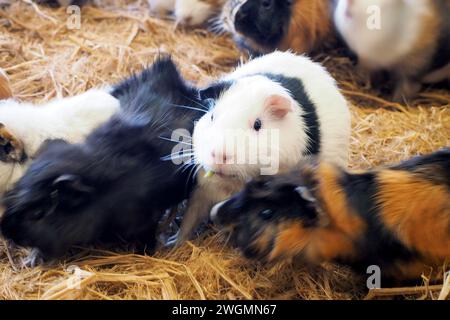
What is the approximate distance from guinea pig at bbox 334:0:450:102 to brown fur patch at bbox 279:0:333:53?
181 millimetres

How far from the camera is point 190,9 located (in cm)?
341

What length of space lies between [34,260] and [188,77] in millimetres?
1403

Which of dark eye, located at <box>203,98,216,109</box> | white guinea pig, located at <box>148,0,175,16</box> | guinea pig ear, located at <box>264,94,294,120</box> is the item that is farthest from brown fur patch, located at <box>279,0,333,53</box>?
guinea pig ear, located at <box>264,94,294,120</box>

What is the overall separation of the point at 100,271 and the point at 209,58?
1740 mm

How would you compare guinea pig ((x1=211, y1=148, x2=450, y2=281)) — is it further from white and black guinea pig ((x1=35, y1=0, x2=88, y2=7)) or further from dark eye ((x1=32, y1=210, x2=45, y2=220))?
white and black guinea pig ((x1=35, y1=0, x2=88, y2=7))

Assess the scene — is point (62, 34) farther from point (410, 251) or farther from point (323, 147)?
point (410, 251)

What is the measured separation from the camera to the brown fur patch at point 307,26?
316cm

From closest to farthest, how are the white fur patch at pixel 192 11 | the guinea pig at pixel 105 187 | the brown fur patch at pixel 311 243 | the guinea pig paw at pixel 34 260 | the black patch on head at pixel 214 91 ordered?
the brown fur patch at pixel 311 243 < the guinea pig at pixel 105 187 < the guinea pig paw at pixel 34 260 < the black patch on head at pixel 214 91 < the white fur patch at pixel 192 11

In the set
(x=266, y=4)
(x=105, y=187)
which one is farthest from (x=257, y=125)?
(x=266, y=4)

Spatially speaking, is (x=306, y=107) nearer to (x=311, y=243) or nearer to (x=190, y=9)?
(x=311, y=243)

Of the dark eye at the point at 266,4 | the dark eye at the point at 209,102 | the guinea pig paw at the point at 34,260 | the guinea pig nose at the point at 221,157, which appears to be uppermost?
the dark eye at the point at 266,4

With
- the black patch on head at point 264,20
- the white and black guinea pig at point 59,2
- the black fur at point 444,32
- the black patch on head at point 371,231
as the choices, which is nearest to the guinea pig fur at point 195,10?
the black patch on head at point 264,20

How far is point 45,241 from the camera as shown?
65.7 inches

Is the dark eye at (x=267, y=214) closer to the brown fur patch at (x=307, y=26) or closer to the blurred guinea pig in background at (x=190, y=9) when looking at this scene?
the brown fur patch at (x=307, y=26)
